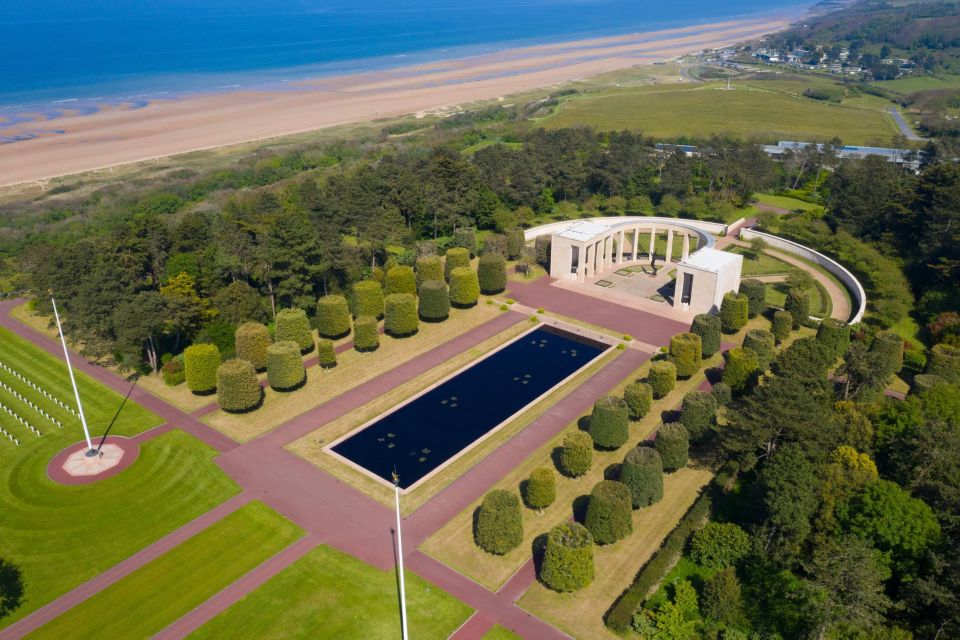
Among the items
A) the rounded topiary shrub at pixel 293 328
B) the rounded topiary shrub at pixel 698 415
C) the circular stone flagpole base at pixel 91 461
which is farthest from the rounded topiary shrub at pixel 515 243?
the circular stone flagpole base at pixel 91 461

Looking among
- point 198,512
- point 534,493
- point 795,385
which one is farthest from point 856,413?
point 198,512

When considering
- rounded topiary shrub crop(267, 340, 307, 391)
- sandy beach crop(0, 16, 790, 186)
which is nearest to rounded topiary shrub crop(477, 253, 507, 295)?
rounded topiary shrub crop(267, 340, 307, 391)

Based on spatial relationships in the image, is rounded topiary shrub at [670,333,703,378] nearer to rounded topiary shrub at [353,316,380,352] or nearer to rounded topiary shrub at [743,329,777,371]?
rounded topiary shrub at [743,329,777,371]

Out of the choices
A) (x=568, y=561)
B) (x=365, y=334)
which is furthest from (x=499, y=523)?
(x=365, y=334)

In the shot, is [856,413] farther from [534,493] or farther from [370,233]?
[370,233]

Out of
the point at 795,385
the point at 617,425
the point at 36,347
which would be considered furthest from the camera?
the point at 36,347

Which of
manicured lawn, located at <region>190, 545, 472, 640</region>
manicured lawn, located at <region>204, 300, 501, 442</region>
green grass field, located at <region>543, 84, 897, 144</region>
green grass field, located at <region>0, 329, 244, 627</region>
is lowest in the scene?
manicured lawn, located at <region>190, 545, 472, 640</region>

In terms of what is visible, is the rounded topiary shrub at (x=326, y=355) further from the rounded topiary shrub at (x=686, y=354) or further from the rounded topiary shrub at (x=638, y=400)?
the rounded topiary shrub at (x=686, y=354)
